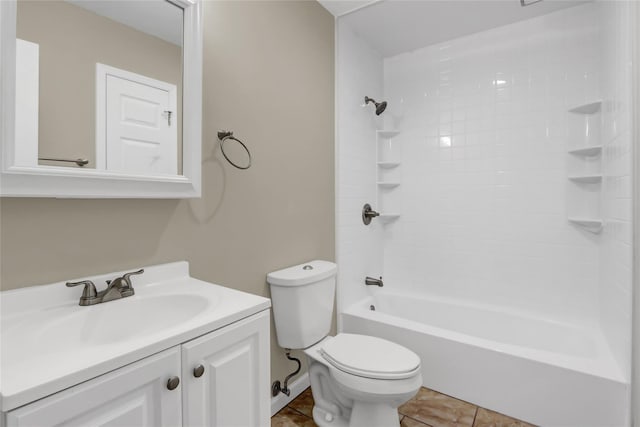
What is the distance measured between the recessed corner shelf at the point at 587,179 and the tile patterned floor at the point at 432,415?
1.45 meters

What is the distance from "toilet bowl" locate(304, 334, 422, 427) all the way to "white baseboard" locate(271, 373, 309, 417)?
0.21 metres

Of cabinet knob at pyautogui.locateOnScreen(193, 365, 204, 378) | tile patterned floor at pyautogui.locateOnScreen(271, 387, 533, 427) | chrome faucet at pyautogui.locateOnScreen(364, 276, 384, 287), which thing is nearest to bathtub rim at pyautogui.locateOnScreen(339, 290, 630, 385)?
chrome faucet at pyautogui.locateOnScreen(364, 276, 384, 287)

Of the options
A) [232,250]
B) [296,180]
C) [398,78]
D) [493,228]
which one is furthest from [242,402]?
[398,78]

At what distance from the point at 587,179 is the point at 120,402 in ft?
8.30

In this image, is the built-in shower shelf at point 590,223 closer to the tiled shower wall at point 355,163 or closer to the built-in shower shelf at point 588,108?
the built-in shower shelf at point 588,108

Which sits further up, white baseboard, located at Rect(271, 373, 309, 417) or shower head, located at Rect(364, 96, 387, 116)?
shower head, located at Rect(364, 96, 387, 116)

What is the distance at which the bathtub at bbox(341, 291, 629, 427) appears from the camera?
5.02 ft

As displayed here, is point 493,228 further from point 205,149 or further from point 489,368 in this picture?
point 205,149

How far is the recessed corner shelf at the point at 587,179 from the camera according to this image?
1934 millimetres

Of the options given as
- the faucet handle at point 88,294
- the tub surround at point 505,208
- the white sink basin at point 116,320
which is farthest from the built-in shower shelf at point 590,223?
the faucet handle at point 88,294

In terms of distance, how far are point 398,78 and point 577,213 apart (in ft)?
5.50

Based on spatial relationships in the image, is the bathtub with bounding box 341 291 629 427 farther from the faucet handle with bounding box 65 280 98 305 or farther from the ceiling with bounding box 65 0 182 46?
the ceiling with bounding box 65 0 182 46

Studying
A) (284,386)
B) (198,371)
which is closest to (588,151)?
(284,386)

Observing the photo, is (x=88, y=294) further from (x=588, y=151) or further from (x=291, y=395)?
(x=588, y=151)
